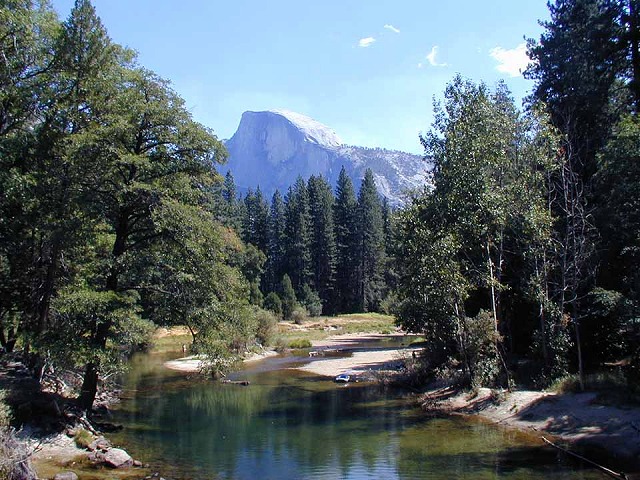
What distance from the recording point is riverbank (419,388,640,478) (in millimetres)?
15609

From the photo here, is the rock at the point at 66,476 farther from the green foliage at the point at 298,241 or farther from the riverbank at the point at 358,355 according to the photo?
the green foliage at the point at 298,241

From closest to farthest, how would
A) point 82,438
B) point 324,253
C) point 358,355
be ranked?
point 82,438
point 358,355
point 324,253

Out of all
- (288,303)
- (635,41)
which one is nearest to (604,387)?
(635,41)

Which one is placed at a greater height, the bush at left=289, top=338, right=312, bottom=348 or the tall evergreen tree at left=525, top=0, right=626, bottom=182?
the tall evergreen tree at left=525, top=0, right=626, bottom=182

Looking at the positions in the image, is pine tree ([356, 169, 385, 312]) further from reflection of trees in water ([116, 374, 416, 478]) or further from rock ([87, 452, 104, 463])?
rock ([87, 452, 104, 463])

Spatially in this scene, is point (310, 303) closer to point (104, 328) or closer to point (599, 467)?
point (104, 328)

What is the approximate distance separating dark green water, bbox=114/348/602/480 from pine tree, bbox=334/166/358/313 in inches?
2488

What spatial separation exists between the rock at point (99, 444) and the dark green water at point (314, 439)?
923 millimetres

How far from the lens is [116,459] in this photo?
14750 mm

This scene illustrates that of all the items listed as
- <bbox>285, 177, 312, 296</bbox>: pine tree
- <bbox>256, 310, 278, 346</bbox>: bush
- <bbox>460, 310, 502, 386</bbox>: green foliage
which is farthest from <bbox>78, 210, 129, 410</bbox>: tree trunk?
<bbox>285, 177, 312, 296</bbox>: pine tree

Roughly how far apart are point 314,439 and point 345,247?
75573 millimetres

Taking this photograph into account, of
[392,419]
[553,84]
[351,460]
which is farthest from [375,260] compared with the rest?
[351,460]

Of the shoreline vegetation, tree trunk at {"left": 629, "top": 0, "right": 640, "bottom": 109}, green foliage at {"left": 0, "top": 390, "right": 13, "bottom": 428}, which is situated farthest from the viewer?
tree trunk at {"left": 629, "top": 0, "right": 640, "bottom": 109}

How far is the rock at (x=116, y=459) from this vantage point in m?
14.6
